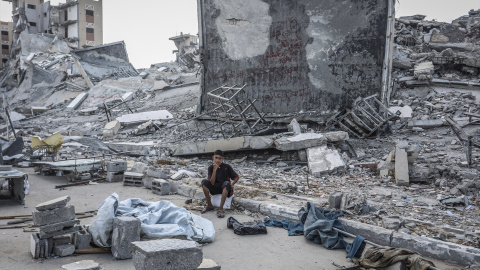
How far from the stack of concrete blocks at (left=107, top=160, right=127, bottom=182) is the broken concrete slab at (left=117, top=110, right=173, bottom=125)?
8392 mm

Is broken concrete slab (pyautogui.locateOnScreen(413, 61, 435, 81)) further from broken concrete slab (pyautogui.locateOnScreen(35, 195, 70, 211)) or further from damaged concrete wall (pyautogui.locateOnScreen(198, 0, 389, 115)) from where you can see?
broken concrete slab (pyautogui.locateOnScreen(35, 195, 70, 211))

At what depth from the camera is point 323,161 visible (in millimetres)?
8930

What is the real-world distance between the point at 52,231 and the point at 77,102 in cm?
2171

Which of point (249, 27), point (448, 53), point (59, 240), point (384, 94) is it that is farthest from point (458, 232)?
point (448, 53)

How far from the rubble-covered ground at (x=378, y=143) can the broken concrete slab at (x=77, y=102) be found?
31 cm

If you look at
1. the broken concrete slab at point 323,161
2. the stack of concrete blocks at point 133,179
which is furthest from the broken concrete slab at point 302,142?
the stack of concrete blocks at point 133,179

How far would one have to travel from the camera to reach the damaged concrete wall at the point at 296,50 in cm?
1204

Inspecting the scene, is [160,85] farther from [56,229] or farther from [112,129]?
[56,229]

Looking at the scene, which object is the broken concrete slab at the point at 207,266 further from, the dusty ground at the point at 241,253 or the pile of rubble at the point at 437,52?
the pile of rubble at the point at 437,52

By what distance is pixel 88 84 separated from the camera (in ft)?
88.0

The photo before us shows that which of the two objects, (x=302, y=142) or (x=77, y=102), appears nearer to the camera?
(x=302, y=142)

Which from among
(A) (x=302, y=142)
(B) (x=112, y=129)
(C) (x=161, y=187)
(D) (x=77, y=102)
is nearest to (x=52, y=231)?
(C) (x=161, y=187)

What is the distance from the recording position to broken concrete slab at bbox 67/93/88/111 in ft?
77.9

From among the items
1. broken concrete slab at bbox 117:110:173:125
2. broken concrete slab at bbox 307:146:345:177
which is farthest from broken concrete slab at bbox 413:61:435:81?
broken concrete slab at bbox 117:110:173:125
